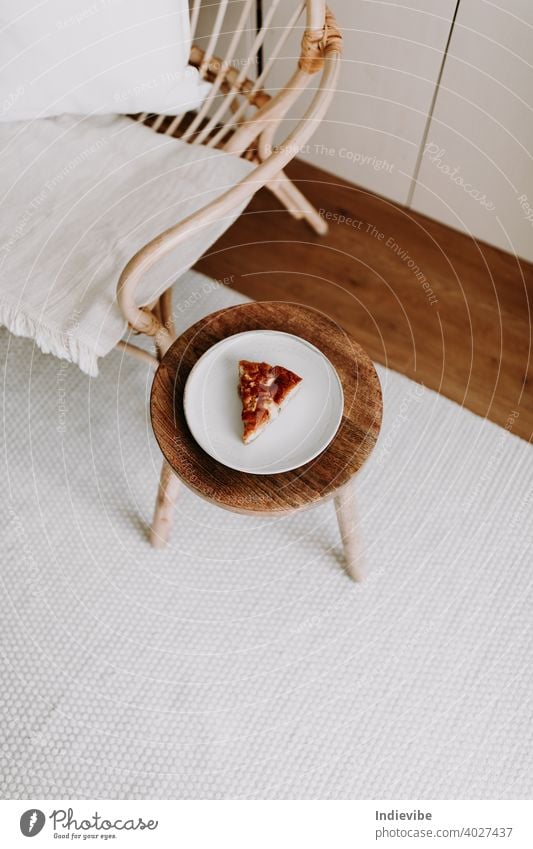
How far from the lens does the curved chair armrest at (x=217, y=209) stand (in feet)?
2.92

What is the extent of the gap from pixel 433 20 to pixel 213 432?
785 mm

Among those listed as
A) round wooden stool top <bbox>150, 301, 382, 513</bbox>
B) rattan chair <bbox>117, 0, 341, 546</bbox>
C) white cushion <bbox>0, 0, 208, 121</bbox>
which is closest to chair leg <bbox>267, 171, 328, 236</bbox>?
rattan chair <bbox>117, 0, 341, 546</bbox>

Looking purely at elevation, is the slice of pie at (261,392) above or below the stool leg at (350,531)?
above

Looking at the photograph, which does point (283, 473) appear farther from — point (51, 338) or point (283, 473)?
point (51, 338)

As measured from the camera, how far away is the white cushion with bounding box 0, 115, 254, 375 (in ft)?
3.24

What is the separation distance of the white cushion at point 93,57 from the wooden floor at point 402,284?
0.39 m

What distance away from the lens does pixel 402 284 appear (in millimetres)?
1407

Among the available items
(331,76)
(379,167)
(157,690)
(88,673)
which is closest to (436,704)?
(157,690)

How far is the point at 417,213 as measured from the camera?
58.6 inches

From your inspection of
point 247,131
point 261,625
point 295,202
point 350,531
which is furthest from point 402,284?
point 261,625

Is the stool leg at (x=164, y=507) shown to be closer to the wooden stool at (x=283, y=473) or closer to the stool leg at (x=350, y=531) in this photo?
the wooden stool at (x=283, y=473)

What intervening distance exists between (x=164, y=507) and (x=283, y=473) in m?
0.25

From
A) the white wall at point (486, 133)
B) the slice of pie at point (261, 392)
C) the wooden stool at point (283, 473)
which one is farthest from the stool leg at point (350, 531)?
the white wall at point (486, 133)
